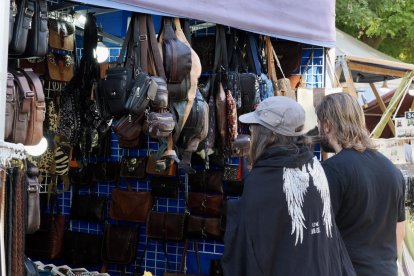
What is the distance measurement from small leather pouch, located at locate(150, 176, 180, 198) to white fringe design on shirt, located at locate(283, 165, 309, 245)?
243 centimetres

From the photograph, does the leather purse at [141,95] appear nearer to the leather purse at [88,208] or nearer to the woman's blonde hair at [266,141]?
the woman's blonde hair at [266,141]

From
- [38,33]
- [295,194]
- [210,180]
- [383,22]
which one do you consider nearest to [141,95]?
[38,33]

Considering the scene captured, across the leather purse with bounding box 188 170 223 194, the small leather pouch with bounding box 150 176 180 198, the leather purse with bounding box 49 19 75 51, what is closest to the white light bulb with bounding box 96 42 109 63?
A: the leather purse with bounding box 49 19 75 51

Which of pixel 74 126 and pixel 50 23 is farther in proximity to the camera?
pixel 74 126

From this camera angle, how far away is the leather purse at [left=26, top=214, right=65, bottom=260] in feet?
16.8

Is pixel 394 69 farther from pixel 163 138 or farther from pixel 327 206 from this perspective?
pixel 327 206

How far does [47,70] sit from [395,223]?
8.63 feet

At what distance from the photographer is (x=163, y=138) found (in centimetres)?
354

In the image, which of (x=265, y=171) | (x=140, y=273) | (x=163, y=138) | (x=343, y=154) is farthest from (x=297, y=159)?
(x=140, y=273)

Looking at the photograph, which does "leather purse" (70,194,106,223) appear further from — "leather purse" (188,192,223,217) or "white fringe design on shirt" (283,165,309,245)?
"white fringe design on shirt" (283,165,309,245)

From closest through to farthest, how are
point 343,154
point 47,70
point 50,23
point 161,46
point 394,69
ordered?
point 343,154 < point 161,46 < point 50,23 < point 47,70 < point 394,69

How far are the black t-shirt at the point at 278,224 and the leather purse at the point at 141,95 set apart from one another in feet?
2.80

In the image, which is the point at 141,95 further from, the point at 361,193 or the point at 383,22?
the point at 383,22

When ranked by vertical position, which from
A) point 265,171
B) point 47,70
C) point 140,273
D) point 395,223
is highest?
point 47,70
